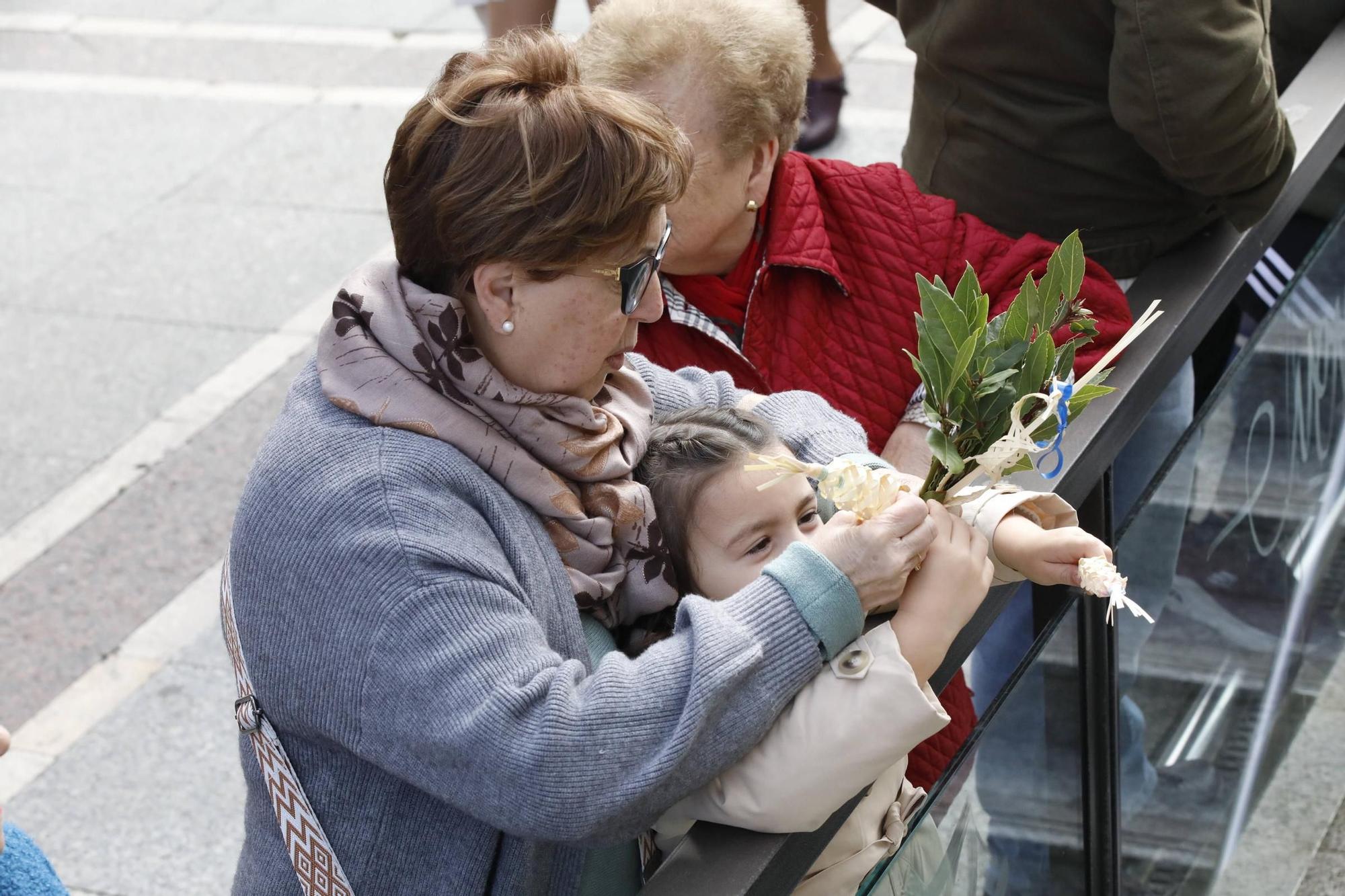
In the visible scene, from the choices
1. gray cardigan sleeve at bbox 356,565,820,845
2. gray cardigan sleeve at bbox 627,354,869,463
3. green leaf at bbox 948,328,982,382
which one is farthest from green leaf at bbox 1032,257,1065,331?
gray cardigan sleeve at bbox 356,565,820,845

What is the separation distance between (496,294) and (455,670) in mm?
481

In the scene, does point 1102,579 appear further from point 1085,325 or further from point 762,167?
point 762,167

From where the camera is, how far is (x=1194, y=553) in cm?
288

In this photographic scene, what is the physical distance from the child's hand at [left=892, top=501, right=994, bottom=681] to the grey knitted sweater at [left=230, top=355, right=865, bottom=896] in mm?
81

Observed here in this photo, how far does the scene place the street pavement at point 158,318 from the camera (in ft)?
12.0

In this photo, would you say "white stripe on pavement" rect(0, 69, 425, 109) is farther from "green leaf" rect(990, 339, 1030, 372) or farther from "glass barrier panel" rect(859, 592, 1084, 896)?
"green leaf" rect(990, 339, 1030, 372)

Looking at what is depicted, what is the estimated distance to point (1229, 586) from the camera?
3.16m

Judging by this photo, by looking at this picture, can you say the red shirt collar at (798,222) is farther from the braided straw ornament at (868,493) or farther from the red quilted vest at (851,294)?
the braided straw ornament at (868,493)

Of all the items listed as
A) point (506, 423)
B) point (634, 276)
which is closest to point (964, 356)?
point (634, 276)

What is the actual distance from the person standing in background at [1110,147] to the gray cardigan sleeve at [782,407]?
486 mm

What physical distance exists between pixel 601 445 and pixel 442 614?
0.39 m

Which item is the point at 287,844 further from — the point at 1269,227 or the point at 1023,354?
the point at 1269,227

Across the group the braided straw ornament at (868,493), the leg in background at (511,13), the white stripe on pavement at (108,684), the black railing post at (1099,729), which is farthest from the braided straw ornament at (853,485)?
the leg in background at (511,13)

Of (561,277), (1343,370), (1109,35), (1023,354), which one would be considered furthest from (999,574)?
(1343,370)
